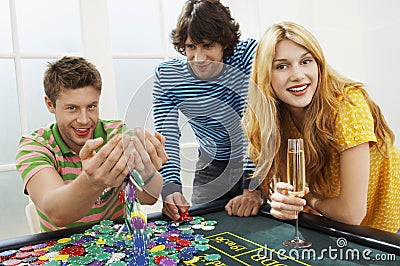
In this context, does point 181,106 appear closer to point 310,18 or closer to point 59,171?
point 59,171

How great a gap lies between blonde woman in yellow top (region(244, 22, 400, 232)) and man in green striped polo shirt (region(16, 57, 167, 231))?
0.41 metres

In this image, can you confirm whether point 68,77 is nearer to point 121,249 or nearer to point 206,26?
point 206,26

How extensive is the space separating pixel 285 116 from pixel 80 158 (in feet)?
2.42

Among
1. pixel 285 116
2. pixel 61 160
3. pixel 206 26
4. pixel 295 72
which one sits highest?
pixel 206 26

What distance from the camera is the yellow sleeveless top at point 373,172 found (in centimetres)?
129

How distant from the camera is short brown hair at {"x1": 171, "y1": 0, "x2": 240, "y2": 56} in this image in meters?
1.53

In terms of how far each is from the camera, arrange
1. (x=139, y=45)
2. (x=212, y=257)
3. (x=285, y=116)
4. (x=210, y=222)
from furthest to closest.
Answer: (x=139, y=45) → (x=285, y=116) → (x=210, y=222) → (x=212, y=257)

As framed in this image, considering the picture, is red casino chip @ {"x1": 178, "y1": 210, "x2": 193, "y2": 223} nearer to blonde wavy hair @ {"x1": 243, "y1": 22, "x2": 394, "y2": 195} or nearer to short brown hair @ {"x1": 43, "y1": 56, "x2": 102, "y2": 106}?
blonde wavy hair @ {"x1": 243, "y1": 22, "x2": 394, "y2": 195}

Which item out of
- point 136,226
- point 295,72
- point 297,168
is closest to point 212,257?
point 136,226

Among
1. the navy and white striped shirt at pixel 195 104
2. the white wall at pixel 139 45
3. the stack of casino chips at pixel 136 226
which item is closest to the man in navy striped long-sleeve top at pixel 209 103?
the navy and white striped shirt at pixel 195 104

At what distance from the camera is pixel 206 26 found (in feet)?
5.05

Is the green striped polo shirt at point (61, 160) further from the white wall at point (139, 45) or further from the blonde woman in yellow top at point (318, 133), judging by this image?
the white wall at point (139, 45)

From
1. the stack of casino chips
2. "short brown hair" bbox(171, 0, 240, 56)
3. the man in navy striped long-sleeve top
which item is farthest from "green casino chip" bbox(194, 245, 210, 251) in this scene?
"short brown hair" bbox(171, 0, 240, 56)

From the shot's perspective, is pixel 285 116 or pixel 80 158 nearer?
pixel 80 158
